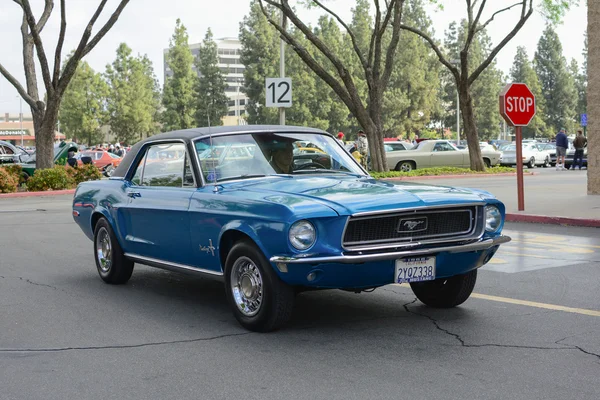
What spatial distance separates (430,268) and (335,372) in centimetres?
136

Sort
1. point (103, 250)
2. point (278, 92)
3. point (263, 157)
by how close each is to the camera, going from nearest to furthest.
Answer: point (263, 157)
point (103, 250)
point (278, 92)

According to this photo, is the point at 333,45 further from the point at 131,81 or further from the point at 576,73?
the point at 576,73

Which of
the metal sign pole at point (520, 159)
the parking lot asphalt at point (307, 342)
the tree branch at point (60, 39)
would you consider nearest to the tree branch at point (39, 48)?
the tree branch at point (60, 39)

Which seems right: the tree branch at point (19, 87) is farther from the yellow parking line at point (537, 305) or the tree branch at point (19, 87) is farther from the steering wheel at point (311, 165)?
the yellow parking line at point (537, 305)

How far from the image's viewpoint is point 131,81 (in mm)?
76062

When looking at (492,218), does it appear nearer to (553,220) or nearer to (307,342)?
(307,342)

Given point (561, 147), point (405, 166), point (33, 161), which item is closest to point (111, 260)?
point (33, 161)

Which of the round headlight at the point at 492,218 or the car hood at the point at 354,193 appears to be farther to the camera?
the round headlight at the point at 492,218

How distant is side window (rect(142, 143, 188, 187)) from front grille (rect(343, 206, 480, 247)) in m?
2.12

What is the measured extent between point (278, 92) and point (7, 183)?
936cm

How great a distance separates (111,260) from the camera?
28.5ft

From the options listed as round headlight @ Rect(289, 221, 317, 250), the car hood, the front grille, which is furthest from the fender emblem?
the front grille

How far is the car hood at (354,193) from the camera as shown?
239 inches

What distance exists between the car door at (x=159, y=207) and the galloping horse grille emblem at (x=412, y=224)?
1.93 meters
